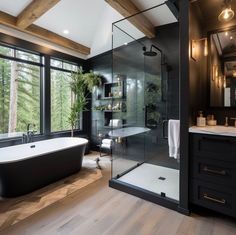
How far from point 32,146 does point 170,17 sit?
3.57 metres

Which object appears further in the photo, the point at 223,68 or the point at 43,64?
the point at 43,64

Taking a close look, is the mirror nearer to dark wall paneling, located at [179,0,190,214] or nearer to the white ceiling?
dark wall paneling, located at [179,0,190,214]

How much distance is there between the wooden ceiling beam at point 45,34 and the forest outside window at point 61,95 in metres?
0.48

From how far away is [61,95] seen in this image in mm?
4551

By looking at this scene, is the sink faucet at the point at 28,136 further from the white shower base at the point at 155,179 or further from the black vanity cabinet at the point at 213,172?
the black vanity cabinet at the point at 213,172

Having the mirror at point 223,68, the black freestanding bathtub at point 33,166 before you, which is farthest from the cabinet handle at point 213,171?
the black freestanding bathtub at point 33,166

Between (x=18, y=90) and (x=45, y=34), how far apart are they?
1.32 metres

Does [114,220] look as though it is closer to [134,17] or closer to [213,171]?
[213,171]

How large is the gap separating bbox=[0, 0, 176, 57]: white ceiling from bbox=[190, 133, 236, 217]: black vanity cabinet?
7.66ft

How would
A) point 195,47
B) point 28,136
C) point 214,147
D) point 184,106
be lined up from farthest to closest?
point 28,136
point 195,47
point 184,106
point 214,147

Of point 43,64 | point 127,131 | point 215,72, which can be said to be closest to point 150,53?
point 215,72

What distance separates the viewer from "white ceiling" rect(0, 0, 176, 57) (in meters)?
3.03

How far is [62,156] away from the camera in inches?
117

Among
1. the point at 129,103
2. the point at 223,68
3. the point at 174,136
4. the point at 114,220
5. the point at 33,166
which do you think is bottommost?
the point at 114,220
